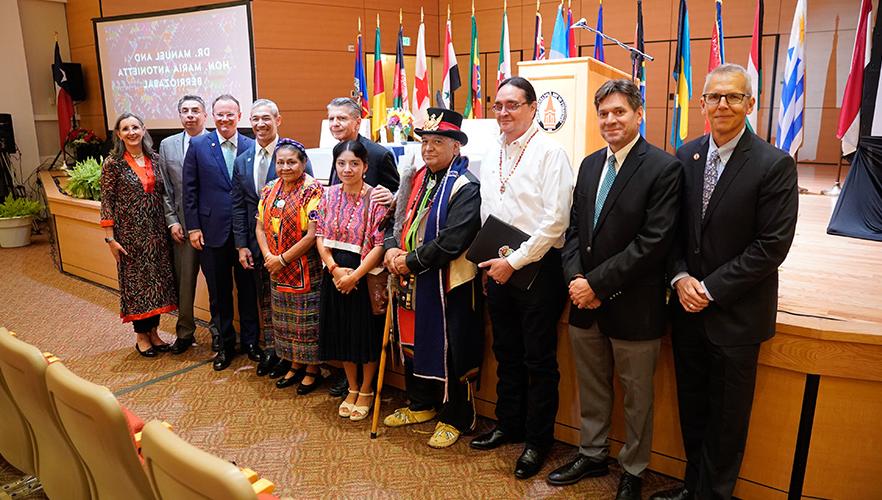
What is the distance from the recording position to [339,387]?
11.1ft

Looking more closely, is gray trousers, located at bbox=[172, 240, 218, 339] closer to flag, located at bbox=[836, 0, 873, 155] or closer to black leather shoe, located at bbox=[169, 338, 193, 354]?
black leather shoe, located at bbox=[169, 338, 193, 354]

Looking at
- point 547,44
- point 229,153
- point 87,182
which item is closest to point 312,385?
point 229,153

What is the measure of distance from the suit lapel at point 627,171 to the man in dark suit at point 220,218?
2348mm

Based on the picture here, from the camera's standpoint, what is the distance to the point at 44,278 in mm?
5980

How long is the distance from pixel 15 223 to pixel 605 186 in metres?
7.70

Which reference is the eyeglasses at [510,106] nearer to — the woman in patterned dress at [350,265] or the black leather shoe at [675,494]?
the woman in patterned dress at [350,265]

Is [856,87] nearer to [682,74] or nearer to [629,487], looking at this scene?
[682,74]

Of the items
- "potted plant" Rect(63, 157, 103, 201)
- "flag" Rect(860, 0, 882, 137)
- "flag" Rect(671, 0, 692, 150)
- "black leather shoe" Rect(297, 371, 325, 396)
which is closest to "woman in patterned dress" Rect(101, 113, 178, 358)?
"black leather shoe" Rect(297, 371, 325, 396)

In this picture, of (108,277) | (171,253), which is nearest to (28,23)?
(108,277)

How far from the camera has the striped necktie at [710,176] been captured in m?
2.06

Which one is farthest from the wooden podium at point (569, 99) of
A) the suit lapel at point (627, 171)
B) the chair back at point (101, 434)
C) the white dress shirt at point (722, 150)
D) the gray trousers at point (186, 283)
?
the chair back at point (101, 434)

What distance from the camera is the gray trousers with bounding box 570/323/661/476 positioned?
2.29 meters

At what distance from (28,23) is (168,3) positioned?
2.99m

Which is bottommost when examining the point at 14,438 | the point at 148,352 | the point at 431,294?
the point at 148,352
